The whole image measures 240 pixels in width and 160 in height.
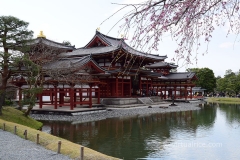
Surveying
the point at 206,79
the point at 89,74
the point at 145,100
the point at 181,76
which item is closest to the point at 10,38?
the point at 89,74

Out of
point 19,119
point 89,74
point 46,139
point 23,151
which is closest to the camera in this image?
point 23,151

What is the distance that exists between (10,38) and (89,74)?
837 centimetres

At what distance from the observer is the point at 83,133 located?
13312mm

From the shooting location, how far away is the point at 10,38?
15375 millimetres

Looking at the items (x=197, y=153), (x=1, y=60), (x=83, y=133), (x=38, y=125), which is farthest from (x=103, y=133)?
(x=1, y=60)

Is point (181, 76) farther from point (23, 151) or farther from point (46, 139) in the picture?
point (23, 151)

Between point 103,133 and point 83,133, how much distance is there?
1060 millimetres

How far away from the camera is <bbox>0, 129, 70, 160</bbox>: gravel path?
735 cm

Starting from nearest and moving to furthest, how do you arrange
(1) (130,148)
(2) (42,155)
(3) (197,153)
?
(2) (42,155) → (3) (197,153) → (1) (130,148)

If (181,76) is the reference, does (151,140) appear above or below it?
below

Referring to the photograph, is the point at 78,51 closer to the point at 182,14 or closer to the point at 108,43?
the point at 108,43

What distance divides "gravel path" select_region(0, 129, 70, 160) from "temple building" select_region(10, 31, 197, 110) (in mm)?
4497

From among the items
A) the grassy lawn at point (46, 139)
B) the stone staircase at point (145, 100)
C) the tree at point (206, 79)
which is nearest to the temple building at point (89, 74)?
the stone staircase at point (145, 100)

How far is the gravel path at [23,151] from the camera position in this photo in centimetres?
735
